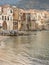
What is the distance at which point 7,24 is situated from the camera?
360 inches

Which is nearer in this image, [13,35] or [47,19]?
[13,35]

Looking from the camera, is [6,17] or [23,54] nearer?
[23,54]

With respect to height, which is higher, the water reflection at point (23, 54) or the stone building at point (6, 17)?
the stone building at point (6, 17)

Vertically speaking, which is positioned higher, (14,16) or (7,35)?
(14,16)

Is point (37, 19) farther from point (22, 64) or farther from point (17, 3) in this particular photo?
point (22, 64)

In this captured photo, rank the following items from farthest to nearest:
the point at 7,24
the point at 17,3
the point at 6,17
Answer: the point at 6,17
the point at 7,24
the point at 17,3

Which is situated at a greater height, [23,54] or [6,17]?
[6,17]

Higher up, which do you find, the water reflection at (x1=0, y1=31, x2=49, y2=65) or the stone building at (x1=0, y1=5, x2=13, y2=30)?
the stone building at (x1=0, y1=5, x2=13, y2=30)

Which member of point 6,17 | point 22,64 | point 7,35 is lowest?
point 22,64

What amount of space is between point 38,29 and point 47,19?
67 cm

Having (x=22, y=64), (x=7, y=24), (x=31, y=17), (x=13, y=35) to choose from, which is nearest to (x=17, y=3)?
(x=7, y=24)

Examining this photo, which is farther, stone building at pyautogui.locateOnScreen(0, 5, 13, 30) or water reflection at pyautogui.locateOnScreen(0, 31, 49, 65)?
stone building at pyautogui.locateOnScreen(0, 5, 13, 30)

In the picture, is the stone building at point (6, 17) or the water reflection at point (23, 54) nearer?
the water reflection at point (23, 54)

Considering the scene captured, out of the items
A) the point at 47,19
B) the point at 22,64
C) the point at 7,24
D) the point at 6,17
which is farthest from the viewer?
the point at 47,19
